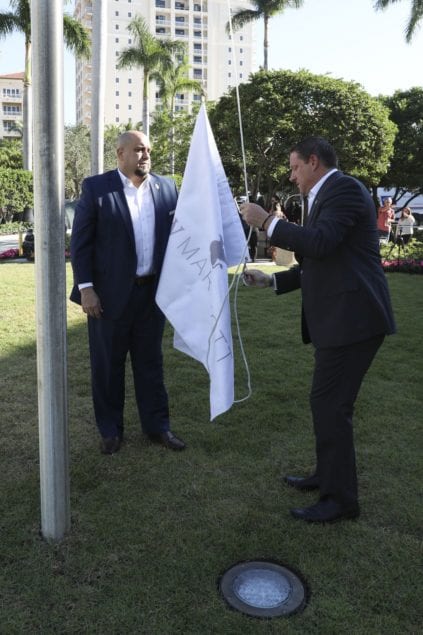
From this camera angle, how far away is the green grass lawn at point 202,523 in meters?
2.45

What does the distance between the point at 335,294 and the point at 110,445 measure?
1.93 m

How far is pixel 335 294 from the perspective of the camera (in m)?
2.96

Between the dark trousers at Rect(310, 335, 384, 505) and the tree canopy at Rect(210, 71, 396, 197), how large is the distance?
23.1 meters

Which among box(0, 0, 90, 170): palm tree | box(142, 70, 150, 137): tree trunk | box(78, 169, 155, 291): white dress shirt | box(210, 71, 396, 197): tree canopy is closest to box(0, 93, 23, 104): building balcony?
box(142, 70, 150, 137): tree trunk

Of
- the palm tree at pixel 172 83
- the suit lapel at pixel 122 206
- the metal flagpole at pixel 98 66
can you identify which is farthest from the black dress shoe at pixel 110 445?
the palm tree at pixel 172 83

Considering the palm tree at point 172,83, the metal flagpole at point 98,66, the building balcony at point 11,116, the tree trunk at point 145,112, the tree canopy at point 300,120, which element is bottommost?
the metal flagpole at point 98,66

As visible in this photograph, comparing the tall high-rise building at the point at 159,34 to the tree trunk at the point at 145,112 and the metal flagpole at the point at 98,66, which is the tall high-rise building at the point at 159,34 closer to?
the tree trunk at the point at 145,112

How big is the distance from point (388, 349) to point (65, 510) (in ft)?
16.1

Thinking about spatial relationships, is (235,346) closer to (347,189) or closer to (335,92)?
(347,189)

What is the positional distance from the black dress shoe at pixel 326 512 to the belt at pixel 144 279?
1718mm

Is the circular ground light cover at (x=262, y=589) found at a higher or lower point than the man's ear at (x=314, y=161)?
lower

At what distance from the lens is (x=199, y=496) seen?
3420mm

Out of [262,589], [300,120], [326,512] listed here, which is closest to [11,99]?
[300,120]

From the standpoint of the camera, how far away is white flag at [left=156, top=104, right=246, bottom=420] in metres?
3.05
